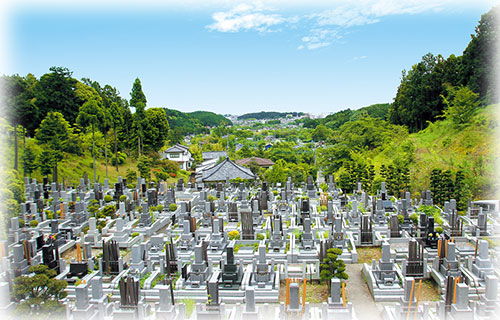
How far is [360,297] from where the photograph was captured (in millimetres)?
11578

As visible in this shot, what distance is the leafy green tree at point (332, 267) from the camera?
38.1ft

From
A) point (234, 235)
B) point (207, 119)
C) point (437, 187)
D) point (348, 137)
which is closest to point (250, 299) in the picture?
point (234, 235)

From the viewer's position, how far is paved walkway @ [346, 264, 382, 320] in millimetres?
10578

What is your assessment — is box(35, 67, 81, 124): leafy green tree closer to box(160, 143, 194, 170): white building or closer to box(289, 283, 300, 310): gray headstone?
box(160, 143, 194, 170): white building

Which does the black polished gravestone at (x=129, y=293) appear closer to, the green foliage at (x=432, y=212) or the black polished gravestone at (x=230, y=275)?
the black polished gravestone at (x=230, y=275)

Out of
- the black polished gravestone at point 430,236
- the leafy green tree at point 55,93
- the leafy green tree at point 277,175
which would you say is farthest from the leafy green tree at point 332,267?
the leafy green tree at point 55,93

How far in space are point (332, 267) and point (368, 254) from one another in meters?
3.80

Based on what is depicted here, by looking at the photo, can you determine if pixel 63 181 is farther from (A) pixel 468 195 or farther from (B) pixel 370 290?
(A) pixel 468 195

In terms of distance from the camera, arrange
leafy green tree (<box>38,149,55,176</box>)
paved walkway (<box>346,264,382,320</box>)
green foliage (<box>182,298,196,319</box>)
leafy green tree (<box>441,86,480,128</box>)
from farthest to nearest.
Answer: leafy green tree (<box>441,86,480,128</box>), leafy green tree (<box>38,149,55,176</box>), paved walkway (<box>346,264,382,320</box>), green foliage (<box>182,298,196,319</box>)

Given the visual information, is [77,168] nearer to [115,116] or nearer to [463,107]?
[115,116]

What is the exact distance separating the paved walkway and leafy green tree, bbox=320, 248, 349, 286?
2.26 feet

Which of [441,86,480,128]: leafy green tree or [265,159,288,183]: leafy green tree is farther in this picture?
[441,86,480,128]: leafy green tree

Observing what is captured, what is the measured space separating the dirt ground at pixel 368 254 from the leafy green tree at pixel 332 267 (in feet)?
9.23

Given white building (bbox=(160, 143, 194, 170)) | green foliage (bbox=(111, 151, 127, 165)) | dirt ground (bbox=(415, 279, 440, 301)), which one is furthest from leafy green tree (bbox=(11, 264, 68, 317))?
white building (bbox=(160, 143, 194, 170))
